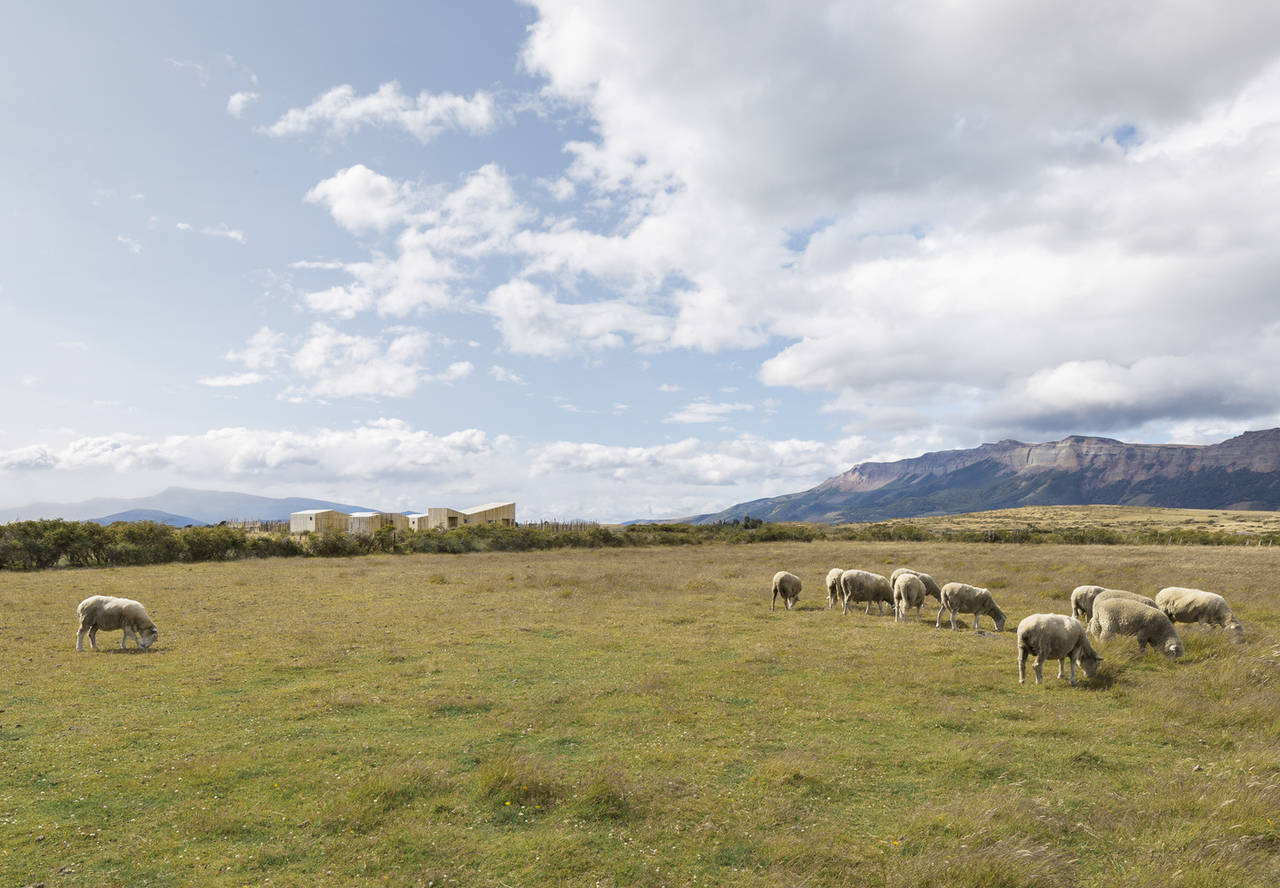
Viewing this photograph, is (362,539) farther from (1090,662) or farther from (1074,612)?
(1090,662)

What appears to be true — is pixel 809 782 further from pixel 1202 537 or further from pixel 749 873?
pixel 1202 537

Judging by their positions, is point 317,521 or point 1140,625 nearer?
point 1140,625

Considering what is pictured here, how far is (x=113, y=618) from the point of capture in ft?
65.9

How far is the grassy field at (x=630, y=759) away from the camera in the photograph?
790 cm

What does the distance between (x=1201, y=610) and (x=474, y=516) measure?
87.6m

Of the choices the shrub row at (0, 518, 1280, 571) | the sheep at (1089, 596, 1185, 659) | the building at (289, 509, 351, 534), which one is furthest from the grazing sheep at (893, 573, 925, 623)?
the building at (289, 509, 351, 534)

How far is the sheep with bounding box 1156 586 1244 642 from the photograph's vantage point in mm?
20047

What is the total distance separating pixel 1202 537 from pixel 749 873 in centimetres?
8744

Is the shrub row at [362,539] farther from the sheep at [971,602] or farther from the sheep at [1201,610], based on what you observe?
the sheep at [1201,610]

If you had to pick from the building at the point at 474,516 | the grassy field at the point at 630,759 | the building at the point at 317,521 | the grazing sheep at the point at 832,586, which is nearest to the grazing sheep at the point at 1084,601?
the grassy field at the point at 630,759

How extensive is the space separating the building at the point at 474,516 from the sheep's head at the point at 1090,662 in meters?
77.0

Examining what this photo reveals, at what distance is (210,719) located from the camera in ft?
44.2

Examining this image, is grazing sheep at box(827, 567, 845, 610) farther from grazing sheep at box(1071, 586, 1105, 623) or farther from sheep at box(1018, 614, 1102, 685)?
sheep at box(1018, 614, 1102, 685)

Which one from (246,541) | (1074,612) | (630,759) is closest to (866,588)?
(1074,612)
